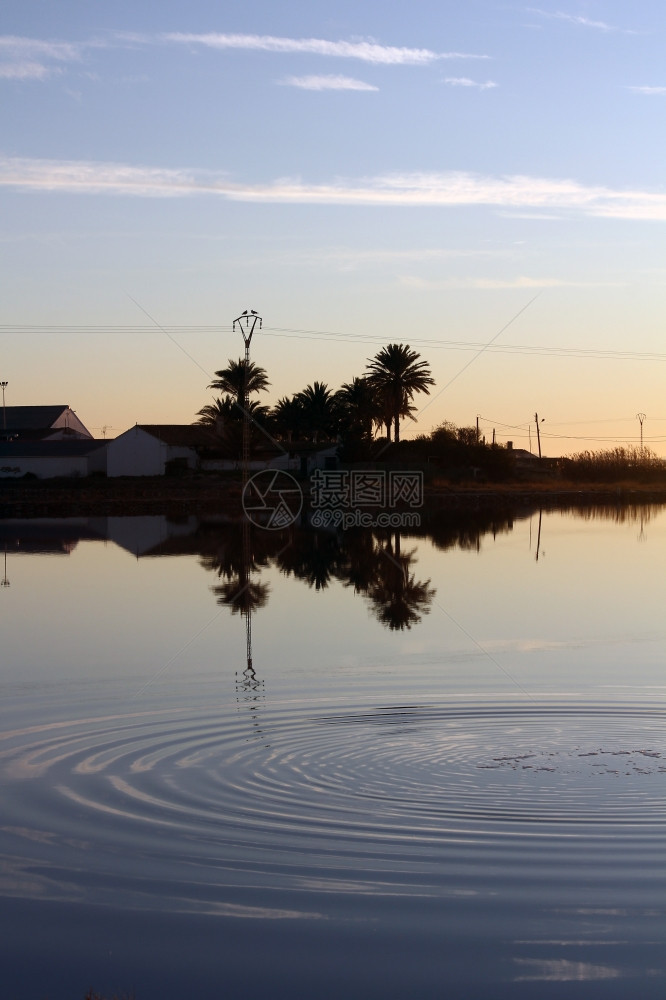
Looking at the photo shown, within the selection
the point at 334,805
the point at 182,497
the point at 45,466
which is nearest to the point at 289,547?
the point at 334,805

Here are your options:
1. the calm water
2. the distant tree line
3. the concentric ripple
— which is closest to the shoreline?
the distant tree line

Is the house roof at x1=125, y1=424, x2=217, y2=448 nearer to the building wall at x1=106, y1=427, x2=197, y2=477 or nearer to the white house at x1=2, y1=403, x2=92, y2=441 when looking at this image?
the building wall at x1=106, y1=427, x2=197, y2=477

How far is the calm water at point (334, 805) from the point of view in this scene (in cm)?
550

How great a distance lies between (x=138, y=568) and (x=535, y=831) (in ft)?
74.5

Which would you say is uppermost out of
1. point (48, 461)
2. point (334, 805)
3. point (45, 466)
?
point (48, 461)

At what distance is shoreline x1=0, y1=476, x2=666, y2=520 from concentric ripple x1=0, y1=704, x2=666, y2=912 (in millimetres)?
49445

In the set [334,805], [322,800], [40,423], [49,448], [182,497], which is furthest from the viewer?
[40,423]

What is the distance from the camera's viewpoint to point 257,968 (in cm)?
540

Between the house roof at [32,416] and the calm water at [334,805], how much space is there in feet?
318

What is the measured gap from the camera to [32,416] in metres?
115

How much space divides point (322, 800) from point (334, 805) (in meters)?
0.14

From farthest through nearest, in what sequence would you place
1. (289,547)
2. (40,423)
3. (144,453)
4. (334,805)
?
(40,423), (144,453), (289,547), (334,805)

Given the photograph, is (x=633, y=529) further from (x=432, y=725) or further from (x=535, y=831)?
(x=535, y=831)

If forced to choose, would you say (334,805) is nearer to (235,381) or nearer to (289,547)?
(289,547)
